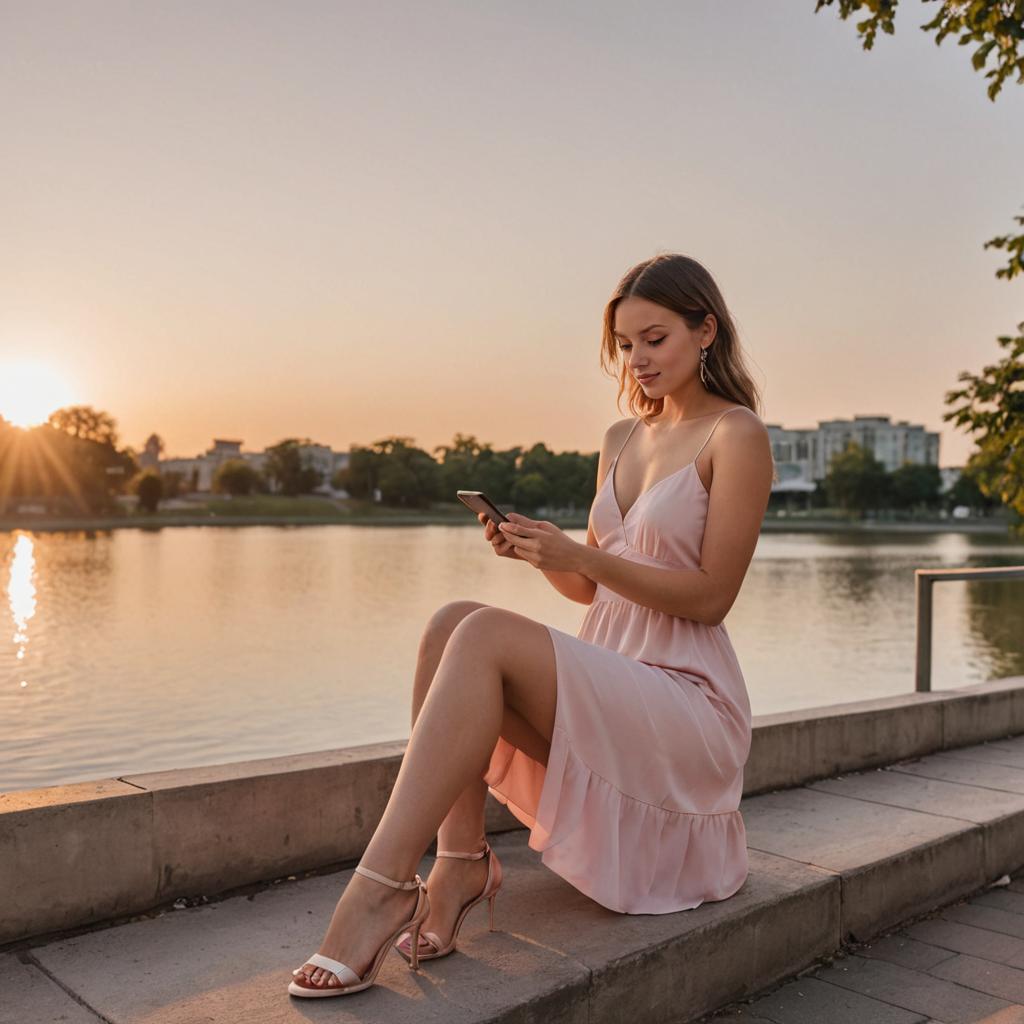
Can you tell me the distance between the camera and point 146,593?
83.9 ft

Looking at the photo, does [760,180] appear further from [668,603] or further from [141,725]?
[668,603]

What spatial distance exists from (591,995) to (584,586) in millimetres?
1035

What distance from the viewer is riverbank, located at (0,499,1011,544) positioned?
74750 millimetres

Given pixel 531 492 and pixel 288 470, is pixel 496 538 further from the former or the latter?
pixel 288 470

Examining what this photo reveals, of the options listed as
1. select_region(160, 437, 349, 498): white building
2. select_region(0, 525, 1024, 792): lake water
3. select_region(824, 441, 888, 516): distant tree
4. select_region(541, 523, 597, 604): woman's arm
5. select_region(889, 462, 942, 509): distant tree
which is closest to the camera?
select_region(541, 523, 597, 604): woman's arm

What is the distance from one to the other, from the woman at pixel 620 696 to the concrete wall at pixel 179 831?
641 mm

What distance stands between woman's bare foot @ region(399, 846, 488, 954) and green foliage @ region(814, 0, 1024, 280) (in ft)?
20.5

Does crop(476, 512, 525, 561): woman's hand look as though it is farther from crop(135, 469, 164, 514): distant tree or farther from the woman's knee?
crop(135, 469, 164, 514): distant tree

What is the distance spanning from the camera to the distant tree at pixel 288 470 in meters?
114

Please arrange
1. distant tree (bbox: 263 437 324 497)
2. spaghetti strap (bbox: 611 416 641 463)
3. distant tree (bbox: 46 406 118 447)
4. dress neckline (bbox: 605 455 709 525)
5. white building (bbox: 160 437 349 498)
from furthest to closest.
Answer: white building (bbox: 160 437 349 498), distant tree (bbox: 263 437 324 497), distant tree (bbox: 46 406 118 447), spaghetti strap (bbox: 611 416 641 463), dress neckline (bbox: 605 455 709 525)

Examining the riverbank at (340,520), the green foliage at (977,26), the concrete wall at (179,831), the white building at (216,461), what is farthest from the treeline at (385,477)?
the concrete wall at (179,831)

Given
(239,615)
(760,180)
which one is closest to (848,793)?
(760,180)

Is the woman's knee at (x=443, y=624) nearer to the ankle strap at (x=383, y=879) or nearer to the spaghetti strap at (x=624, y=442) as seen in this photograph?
the ankle strap at (x=383, y=879)

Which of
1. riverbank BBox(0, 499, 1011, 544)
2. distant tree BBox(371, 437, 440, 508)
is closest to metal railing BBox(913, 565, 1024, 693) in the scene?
riverbank BBox(0, 499, 1011, 544)
